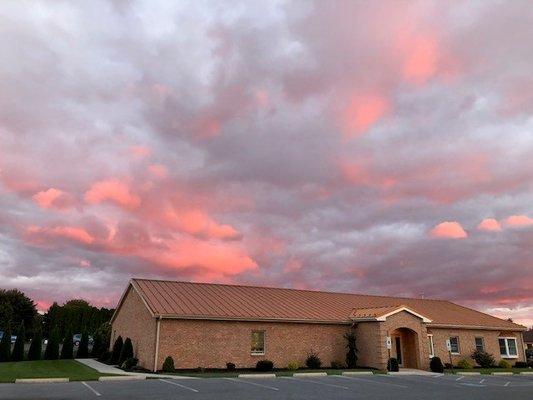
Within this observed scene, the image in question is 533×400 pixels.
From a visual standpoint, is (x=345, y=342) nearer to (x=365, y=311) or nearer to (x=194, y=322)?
(x=365, y=311)

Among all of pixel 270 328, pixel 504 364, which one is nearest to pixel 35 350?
pixel 270 328

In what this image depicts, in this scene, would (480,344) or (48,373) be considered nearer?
(48,373)

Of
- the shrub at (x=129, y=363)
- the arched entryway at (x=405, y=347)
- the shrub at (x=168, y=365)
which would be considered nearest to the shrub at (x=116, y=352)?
the shrub at (x=129, y=363)

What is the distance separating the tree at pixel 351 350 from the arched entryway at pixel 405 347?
371cm

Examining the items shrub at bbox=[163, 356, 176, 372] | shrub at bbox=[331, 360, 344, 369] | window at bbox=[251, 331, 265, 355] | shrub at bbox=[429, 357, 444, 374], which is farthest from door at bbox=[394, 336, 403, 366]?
shrub at bbox=[163, 356, 176, 372]

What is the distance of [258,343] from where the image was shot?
105 feet

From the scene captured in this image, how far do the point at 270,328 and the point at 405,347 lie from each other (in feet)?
38.1

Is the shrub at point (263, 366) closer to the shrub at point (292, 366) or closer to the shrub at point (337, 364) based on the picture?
the shrub at point (292, 366)

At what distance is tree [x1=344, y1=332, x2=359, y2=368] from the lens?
33812 millimetres

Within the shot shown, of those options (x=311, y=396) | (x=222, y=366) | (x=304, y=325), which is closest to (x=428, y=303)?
(x=304, y=325)

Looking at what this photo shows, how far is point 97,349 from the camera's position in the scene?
43.1 metres

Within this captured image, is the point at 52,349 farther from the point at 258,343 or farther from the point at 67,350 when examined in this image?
the point at 258,343

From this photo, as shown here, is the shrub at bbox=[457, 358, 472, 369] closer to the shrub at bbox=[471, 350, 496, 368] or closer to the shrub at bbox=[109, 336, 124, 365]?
the shrub at bbox=[471, 350, 496, 368]

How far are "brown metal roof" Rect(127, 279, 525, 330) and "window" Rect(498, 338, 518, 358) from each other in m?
1.29
